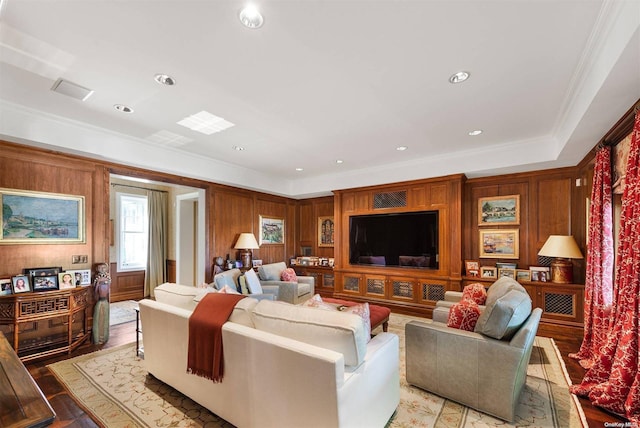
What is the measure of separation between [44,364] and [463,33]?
5.12 m

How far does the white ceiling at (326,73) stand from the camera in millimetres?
1740

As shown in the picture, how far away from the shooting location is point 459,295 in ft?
12.7

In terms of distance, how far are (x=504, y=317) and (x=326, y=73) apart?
2.44 metres

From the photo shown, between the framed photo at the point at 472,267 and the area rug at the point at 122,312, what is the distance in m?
5.84

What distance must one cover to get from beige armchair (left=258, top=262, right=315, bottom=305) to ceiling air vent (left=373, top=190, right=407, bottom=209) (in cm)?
212

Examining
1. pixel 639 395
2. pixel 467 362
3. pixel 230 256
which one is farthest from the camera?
pixel 230 256

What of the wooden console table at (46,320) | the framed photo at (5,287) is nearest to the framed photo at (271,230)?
the wooden console table at (46,320)

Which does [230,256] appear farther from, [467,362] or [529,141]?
[529,141]

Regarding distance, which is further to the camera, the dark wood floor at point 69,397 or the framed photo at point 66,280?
the framed photo at point 66,280

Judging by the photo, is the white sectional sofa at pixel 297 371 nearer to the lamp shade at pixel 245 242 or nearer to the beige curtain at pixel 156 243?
the lamp shade at pixel 245 242

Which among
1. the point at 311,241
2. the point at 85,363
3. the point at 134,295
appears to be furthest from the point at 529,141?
the point at 134,295

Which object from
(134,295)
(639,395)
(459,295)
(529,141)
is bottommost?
(134,295)

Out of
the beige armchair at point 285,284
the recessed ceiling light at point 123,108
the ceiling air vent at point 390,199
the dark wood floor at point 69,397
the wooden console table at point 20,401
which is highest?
the recessed ceiling light at point 123,108

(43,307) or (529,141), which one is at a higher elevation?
(529,141)
